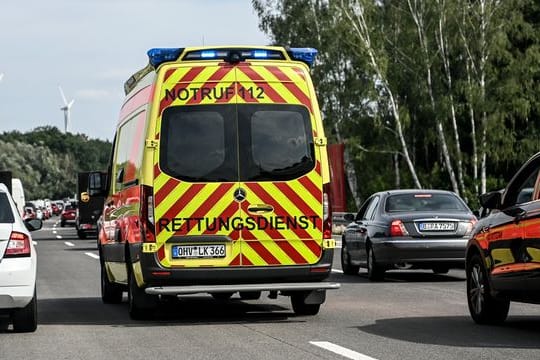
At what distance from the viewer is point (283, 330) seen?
40.9 ft

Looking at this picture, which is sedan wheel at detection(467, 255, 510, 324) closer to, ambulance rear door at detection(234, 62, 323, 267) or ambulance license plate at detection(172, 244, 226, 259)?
ambulance rear door at detection(234, 62, 323, 267)

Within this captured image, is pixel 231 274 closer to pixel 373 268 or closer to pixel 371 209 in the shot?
pixel 373 268

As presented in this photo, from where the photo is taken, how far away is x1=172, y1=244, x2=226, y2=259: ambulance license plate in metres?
12.9

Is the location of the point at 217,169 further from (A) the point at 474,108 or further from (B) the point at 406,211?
(A) the point at 474,108

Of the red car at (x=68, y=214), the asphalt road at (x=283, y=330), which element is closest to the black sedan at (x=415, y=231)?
the asphalt road at (x=283, y=330)

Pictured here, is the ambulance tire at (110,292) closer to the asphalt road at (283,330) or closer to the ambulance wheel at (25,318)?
the asphalt road at (283,330)

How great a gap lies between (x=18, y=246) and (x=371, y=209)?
965 cm

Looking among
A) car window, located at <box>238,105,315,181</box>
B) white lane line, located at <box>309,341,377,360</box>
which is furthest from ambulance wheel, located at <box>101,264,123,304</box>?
white lane line, located at <box>309,341,377,360</box>

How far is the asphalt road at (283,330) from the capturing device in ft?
34.3

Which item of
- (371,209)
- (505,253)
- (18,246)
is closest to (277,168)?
(505,253)

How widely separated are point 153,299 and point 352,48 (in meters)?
41.6

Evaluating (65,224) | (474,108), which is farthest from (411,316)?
(65,224)

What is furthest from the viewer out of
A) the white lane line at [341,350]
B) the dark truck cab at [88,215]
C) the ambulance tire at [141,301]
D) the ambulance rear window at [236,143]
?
the dark truck cab at [88,215]

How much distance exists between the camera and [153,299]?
13.6 m
